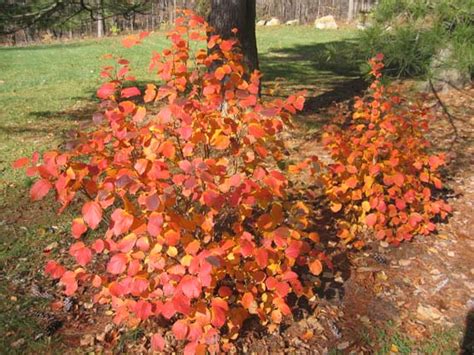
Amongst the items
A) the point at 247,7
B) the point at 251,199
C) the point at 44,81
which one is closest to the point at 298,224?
the point at 251,199

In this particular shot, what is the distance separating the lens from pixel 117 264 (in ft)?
6.60

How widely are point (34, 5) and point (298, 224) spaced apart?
637 centimetres

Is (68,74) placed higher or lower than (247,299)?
higher

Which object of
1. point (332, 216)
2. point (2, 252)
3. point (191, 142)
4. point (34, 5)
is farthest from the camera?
point (34, 5)

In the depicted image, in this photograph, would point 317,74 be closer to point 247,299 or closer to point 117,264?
point 247,299

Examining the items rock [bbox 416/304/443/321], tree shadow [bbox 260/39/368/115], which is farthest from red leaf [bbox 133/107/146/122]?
tree shadow [bbox 260/39/368/115]

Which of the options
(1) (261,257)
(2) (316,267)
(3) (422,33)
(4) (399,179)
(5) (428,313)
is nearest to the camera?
(1) (261,257)

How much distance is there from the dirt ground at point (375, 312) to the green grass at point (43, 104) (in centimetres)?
15

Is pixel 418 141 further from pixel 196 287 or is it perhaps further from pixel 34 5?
pixel 34 5

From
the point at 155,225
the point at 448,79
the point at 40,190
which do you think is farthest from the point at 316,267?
the point at 448,79

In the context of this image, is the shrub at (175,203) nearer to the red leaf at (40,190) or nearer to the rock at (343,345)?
the red leaf at (40,190)

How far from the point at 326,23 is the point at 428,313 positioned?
19.6m

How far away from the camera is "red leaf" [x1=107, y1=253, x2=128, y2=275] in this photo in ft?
6.55

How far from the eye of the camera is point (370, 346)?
102 inches
